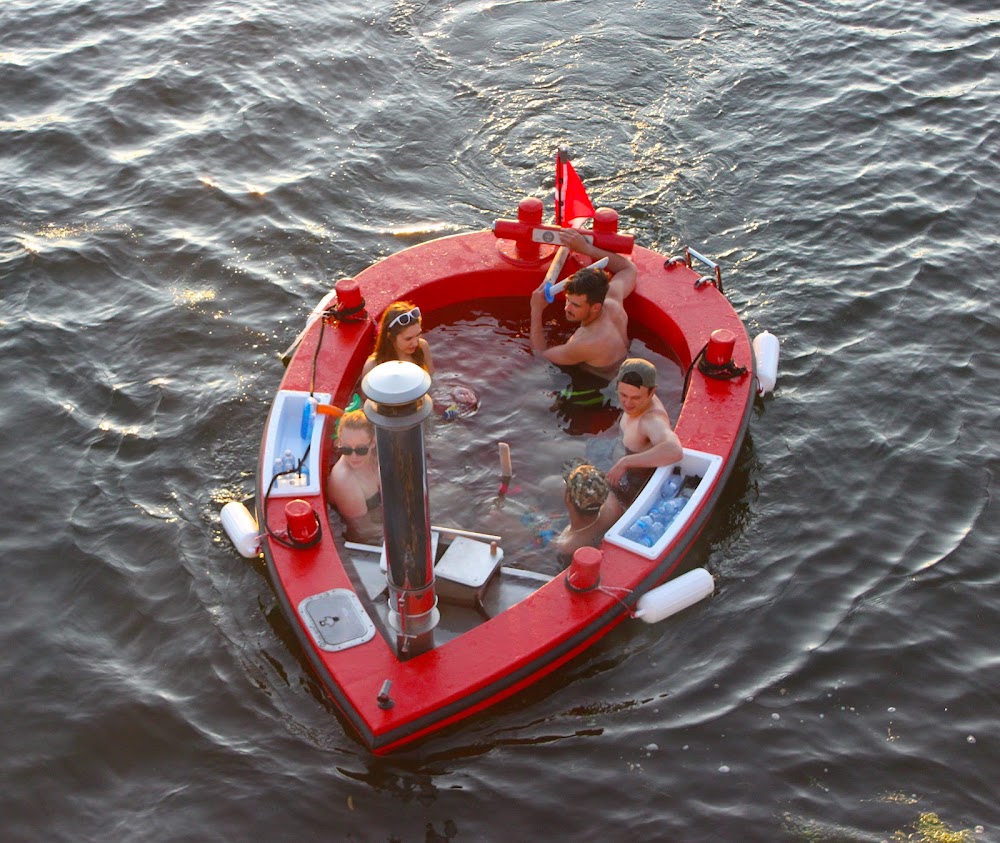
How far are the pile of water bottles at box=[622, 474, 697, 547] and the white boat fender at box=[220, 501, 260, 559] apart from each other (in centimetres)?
221

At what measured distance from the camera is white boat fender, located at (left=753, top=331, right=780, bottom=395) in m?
7.37

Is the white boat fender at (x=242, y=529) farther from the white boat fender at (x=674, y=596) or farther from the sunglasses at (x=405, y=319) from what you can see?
the white boat fender at (x=674, y=596)

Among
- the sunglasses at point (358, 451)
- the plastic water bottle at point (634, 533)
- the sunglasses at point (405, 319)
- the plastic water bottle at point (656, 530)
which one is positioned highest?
the sunglasses at point (405, 319)

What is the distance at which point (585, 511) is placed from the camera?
6.10m

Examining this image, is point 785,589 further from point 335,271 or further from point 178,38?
point 178,38

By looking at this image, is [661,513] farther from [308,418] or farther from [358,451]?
[308,418]

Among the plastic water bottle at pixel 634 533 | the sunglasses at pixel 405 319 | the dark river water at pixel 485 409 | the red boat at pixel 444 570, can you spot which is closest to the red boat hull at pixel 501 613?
the red boat at pixel 444 570

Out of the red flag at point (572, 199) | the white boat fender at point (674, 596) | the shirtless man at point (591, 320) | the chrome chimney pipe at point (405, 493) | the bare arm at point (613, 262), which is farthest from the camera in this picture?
the red flag at point (572, 199)

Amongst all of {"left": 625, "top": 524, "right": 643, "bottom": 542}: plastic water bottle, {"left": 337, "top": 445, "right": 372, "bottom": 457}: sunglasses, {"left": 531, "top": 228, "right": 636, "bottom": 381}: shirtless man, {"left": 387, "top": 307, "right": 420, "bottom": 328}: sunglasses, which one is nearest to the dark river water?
{"left": 625, "top": 524, "right": 643, "bottom": 542}: plastic water bottle

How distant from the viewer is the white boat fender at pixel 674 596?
5.73 meters

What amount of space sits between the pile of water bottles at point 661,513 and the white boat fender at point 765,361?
3.97 feet

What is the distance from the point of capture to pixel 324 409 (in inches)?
256

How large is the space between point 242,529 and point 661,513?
8.30 ft

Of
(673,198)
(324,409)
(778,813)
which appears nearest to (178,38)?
(673,198)
